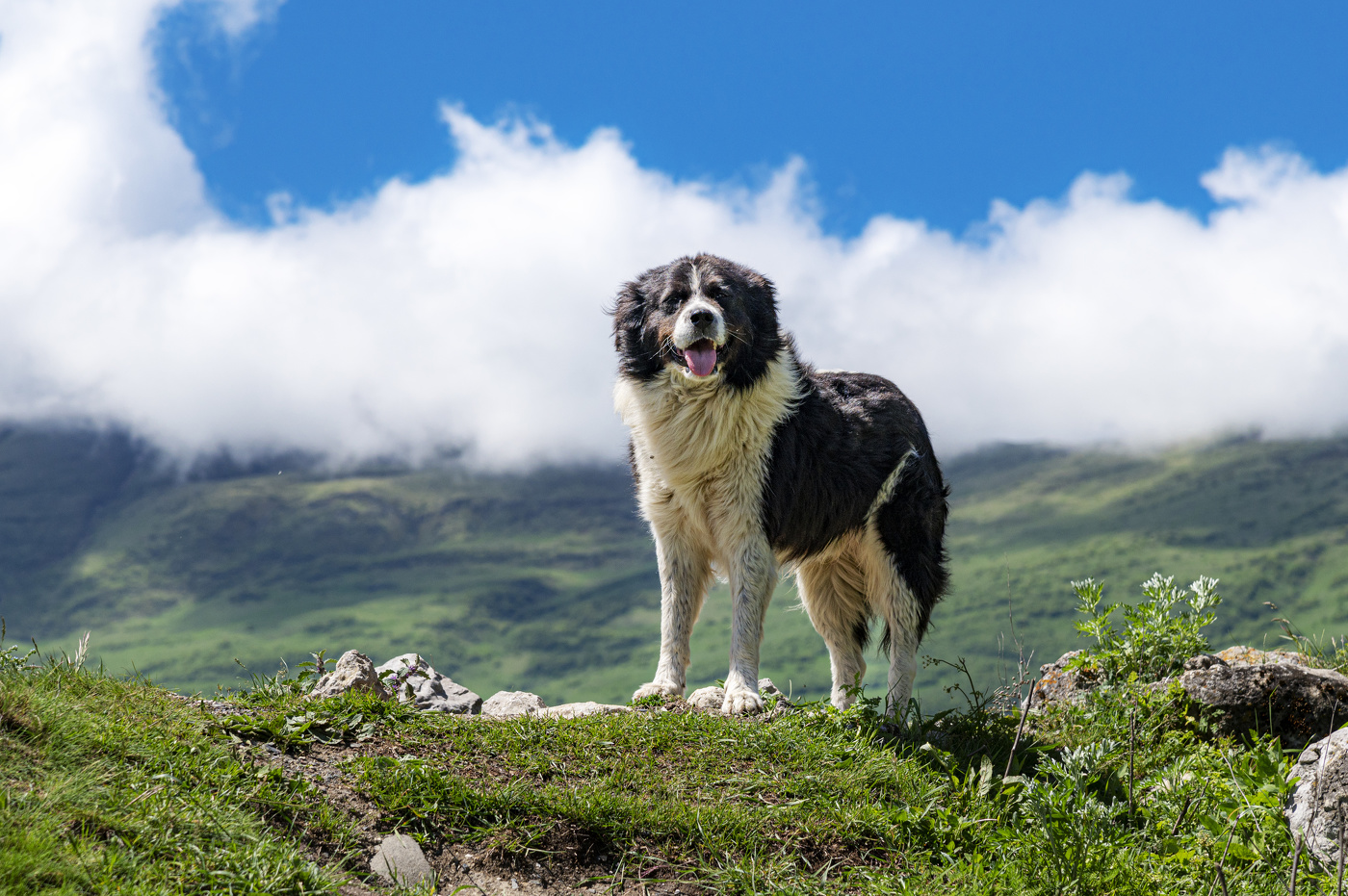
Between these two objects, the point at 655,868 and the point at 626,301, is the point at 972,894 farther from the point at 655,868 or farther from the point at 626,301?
the point at 626,301

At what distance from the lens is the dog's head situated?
6496mm

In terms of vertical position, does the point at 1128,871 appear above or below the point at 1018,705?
below

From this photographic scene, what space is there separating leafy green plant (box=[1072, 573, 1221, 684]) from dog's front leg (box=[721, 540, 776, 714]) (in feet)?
6.83

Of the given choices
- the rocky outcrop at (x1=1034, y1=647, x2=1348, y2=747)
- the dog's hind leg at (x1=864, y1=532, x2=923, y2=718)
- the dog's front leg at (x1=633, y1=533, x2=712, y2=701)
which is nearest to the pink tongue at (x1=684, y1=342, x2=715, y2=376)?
the dog's front leg at (x1=633, y1=533, x2=712, y2=701)

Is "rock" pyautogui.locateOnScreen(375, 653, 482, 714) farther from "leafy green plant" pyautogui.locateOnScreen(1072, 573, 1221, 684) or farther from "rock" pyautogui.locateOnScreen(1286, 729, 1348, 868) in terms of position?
"rock" pyautogui.locateOnScreen(1286, 729, 1348, 868)

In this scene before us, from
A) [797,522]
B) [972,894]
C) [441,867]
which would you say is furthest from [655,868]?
[797,522]

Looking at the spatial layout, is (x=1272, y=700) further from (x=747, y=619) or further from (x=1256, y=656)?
(x=747, y=619)

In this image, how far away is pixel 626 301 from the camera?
23.3 feet

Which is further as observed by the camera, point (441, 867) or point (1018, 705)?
point (1018, 705)

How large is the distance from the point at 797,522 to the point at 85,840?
453 cm

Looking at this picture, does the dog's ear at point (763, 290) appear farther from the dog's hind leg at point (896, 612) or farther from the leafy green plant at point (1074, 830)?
the leafy green plant at point (1074, 830)

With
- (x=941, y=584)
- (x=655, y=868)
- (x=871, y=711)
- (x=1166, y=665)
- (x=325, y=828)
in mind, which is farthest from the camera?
(x=941, y=584)

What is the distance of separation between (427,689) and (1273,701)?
214 inches

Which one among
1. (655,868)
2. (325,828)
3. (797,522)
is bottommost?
(655,868)
